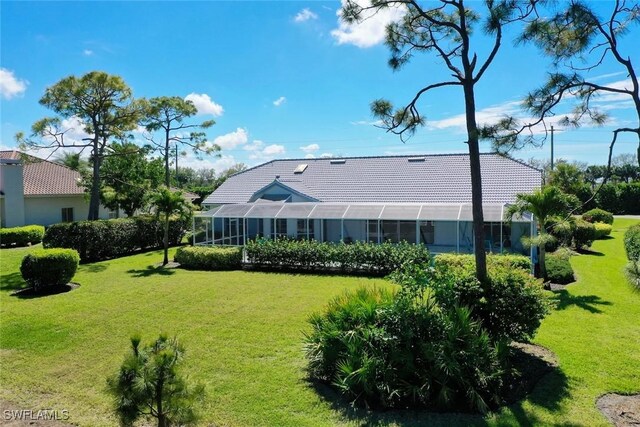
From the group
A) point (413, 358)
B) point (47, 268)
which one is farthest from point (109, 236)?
point (413, 358)

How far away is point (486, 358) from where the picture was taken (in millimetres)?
6086

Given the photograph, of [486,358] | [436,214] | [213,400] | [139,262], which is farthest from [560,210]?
[139,262]

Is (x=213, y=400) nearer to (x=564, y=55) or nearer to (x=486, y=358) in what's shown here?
(x=486, y=358)

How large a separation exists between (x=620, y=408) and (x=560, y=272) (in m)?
9.30

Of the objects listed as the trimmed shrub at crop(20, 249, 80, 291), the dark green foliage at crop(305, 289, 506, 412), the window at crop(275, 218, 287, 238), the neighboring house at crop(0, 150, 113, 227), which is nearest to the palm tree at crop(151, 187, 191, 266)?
the trimmed shrub at crop(20, 249, 80, 291)

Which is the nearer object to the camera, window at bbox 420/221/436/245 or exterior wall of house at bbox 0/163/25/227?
window at bbox 420/221/436/245

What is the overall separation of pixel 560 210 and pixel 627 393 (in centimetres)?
884

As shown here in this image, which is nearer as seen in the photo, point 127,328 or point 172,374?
point 172,374

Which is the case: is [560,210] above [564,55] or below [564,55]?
below

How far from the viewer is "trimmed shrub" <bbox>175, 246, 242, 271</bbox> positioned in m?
17.7

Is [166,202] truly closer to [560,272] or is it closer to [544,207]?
[544,207]

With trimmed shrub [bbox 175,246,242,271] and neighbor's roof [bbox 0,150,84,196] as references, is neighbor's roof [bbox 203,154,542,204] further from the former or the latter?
neighbor's roof [bbox 0,150,84,196]

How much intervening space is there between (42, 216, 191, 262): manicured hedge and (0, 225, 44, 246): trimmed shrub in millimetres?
5982

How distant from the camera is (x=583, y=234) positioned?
20812mm
